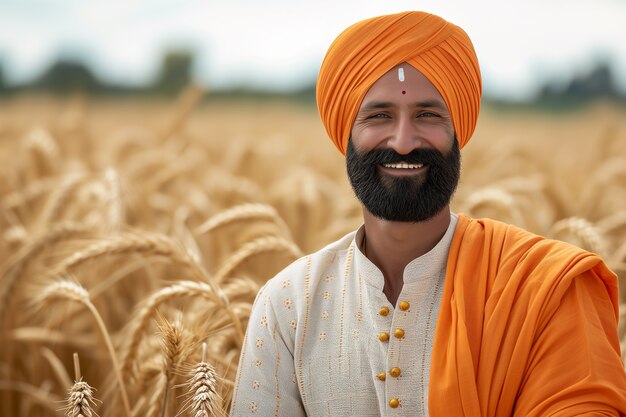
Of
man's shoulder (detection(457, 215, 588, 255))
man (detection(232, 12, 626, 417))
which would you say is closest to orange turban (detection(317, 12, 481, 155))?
man (detection(232, 12, 626, 417))

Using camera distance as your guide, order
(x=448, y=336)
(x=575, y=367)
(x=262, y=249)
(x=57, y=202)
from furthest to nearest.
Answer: (x=57, y=202), (x=262, y=249), (x=448, y=336), (x=575, y=367)

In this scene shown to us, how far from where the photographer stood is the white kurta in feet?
6.79

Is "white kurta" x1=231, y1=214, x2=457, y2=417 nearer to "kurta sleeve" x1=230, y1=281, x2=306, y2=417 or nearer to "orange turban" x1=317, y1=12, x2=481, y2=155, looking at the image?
"kurta sleeve" x1=230, y1=281, x2=306, y2=417

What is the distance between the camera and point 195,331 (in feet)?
7.13

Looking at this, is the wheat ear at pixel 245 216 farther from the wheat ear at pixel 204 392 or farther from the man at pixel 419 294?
the wheat ear at pixel 204 392

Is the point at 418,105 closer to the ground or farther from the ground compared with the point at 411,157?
farther from the ground

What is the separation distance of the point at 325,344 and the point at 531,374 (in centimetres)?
53

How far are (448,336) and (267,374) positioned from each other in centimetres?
50

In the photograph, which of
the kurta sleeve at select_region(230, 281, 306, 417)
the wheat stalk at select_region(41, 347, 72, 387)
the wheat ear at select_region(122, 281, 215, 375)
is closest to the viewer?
the kurta sleeve at select_region(230, 281, 306, 417)

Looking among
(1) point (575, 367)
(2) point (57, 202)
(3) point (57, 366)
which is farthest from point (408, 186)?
(2) point (57, 202)

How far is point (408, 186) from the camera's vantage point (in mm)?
2037

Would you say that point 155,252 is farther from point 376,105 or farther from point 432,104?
point 432,104

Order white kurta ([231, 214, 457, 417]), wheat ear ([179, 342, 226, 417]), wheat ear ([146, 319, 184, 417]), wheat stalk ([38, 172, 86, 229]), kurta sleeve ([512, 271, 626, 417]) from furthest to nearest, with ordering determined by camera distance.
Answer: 1. wheat stalk ([38, 172, 86, 229])
2. white kurta ([231, 214, 457, 417])
3. wheat ear ([146, 319, 184, 417])
4. kurta sleeve ([512, 271, 626, 417])
5. wheat ear ([179, 342, 226, 417])

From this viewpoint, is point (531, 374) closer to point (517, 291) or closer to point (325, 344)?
point (517, 291)
